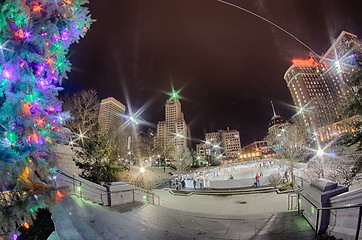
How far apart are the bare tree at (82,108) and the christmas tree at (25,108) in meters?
28.4

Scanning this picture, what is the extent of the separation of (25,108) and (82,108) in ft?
106

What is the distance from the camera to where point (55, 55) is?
16.4 feet

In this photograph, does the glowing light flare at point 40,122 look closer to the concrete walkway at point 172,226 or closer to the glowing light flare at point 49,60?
the glowing light flare at point 49,60

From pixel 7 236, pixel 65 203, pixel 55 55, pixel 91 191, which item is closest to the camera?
pixel 7 236

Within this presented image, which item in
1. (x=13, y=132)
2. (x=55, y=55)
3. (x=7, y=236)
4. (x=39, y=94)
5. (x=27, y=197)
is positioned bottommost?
(x=7, y=236)

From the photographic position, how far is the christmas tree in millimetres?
3650

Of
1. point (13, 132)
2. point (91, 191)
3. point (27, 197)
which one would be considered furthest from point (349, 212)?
point (91, 191)

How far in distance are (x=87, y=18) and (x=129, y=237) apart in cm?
637

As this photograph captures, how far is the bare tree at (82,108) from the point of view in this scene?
31703 millimetres

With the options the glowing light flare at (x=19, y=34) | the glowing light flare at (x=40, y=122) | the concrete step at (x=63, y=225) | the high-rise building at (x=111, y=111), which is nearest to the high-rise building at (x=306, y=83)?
the high-rise building at (x=111, y=111)

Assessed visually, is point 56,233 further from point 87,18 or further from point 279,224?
point 279,224

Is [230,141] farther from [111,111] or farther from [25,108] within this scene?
[25,108]

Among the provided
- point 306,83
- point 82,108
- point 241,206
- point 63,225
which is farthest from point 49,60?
point 306,83

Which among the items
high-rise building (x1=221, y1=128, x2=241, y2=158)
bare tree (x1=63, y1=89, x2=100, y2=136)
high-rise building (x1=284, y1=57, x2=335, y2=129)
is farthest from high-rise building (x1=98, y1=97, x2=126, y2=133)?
high-rise building (x1=221, y1=128, x2=241, y2=158)
